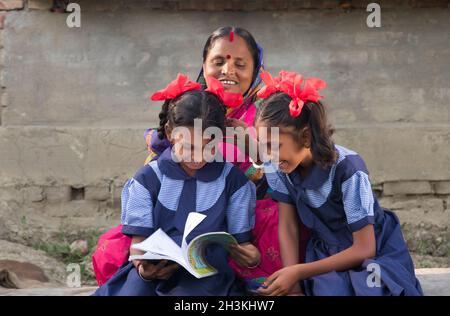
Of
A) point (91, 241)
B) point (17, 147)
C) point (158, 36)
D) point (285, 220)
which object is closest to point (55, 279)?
point (91, 241)

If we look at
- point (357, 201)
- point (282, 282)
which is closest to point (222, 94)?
point (357, 201)

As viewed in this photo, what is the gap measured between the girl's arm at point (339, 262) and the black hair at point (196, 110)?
25.6 inches

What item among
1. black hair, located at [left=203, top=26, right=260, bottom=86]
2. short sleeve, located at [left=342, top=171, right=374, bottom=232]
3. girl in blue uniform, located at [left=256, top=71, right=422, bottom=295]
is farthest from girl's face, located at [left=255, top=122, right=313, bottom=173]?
black hair, located at [left=203, top=26, right=260, bottom=86]

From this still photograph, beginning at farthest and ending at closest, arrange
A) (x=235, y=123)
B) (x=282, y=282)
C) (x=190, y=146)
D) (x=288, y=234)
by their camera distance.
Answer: (x=235, y=123) < (x=288, y=234) < (x=190, y=146) < (x=282, y=282)

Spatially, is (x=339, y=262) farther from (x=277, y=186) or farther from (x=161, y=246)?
(x=161, y=246)

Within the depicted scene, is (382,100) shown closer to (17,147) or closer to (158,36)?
(158,36)

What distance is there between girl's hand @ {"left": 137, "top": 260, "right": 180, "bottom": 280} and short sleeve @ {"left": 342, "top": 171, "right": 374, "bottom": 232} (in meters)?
0.70

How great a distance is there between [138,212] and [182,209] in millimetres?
176

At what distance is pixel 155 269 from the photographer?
9.50 feet

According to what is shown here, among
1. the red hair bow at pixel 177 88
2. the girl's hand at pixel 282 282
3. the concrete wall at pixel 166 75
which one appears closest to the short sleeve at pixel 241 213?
the girl's hand at pixel 282 282

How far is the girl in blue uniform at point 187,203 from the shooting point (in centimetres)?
296

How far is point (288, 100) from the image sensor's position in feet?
9.75

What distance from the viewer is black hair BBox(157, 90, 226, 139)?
3000mm

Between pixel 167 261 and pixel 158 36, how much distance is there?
3275 mm
